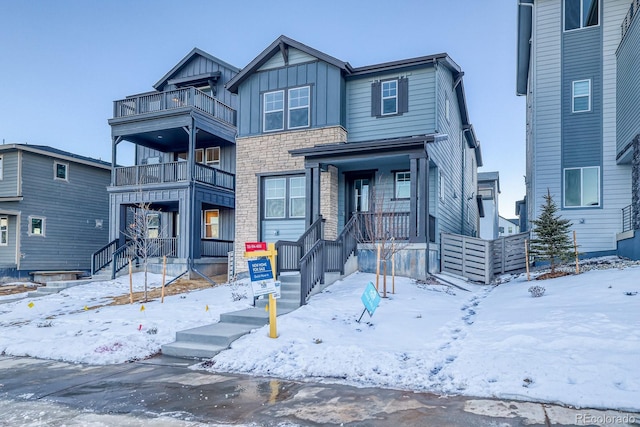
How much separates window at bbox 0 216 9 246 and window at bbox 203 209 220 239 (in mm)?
9298

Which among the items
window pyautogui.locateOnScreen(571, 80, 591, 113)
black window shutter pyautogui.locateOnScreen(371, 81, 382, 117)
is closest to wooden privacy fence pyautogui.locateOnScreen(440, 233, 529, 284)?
black window shutter pyautogui.locateOnScreen(371, 81, 382, 117)

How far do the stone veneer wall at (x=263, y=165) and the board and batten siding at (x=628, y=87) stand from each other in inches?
349

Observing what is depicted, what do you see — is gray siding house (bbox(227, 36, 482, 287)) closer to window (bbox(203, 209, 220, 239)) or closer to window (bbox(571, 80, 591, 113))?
window (bbox(571, 80, 591, 113))

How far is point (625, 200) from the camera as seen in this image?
15.0m

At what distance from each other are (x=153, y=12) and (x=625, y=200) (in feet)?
80.4

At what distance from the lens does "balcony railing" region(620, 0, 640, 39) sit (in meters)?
13.4

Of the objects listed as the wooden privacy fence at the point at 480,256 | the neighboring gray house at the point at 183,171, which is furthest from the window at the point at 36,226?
the wooden privacy fence at the point at 480,256

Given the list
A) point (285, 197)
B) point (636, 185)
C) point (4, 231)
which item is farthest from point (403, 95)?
point (4, 231)

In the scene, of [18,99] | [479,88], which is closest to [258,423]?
[479,88]

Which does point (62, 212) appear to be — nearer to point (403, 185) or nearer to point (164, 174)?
point (164, 174)

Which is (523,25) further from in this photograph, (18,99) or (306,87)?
(18,99)

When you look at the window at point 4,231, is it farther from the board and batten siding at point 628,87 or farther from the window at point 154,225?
the board and batten siding at point 628,87

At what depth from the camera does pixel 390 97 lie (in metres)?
14.9

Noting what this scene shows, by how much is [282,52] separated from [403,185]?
21.2 ft
